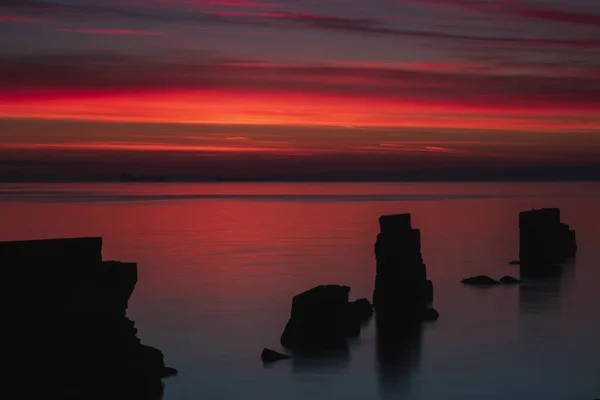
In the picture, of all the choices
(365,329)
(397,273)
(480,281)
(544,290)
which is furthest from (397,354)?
(480,281)

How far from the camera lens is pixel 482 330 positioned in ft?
135

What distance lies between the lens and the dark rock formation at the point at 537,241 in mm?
66062

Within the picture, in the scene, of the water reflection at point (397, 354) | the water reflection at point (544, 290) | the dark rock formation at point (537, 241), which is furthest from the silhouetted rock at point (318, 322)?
the dark rock formation at point (537, 241)

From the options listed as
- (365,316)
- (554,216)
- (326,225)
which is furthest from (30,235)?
(365,316)

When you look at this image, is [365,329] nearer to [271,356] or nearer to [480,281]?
[271,356]

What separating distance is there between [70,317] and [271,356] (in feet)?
47.7

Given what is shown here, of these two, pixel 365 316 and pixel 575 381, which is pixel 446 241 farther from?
pixel 575 381

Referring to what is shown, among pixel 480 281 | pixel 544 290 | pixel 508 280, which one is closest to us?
pixel 544 290

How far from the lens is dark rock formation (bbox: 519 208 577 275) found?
217 feet

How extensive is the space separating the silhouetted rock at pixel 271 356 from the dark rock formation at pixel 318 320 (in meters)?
0.73

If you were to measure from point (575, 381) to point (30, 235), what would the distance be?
245 ft

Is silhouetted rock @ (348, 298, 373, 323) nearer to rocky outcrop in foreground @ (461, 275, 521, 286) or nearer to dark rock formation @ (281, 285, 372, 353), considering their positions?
dark rock formation @ (281, 285, 372, 353)

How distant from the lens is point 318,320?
111ft

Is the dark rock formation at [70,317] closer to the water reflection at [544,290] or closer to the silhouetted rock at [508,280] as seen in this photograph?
the water reflection at [544,290]
